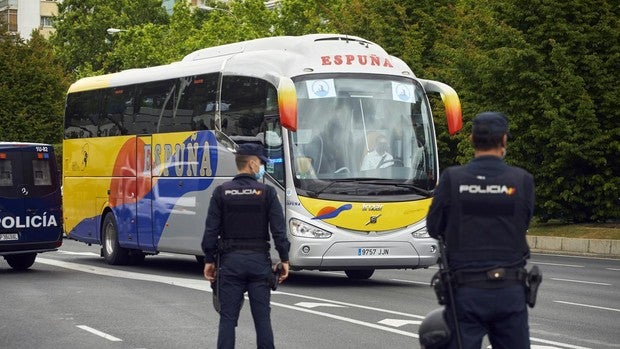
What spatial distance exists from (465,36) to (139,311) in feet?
86.3

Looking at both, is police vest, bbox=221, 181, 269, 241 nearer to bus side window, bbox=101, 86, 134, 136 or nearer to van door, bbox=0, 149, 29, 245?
van door, bbox=0, 149, 29, 245

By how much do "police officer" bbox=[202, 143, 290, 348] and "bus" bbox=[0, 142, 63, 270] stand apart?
13789 mm

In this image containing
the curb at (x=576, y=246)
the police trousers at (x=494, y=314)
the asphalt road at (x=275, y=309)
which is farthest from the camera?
the curb at (x=576, y=246)

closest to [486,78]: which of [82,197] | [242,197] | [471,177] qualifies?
[82,197]

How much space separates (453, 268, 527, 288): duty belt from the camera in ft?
24.6

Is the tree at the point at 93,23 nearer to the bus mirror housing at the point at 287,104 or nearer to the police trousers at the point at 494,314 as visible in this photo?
the bus mirror housing at the point at 287,104

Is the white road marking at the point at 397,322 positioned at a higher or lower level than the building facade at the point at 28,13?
lower

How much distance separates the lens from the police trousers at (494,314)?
749cm

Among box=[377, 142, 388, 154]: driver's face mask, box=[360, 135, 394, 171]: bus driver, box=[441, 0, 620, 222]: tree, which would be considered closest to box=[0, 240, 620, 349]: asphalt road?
box=[360, 135, 394, 171]: bus driver

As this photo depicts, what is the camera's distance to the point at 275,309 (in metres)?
17.1

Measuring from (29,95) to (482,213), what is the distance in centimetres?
6699

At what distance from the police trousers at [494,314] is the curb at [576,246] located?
24.8 m

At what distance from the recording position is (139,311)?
16984 millimetres

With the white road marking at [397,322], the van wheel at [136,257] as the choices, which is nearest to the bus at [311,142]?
the van wheel at [136,257]
